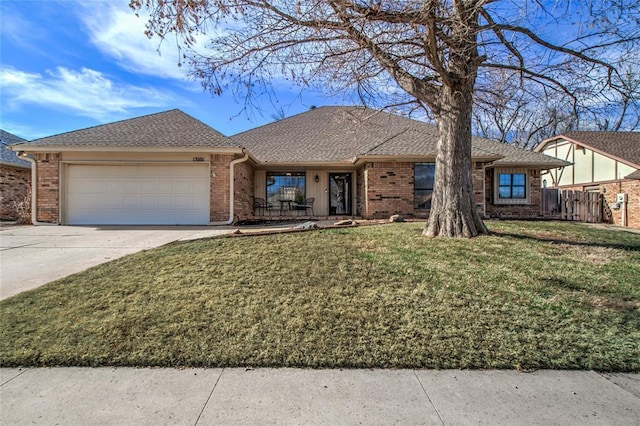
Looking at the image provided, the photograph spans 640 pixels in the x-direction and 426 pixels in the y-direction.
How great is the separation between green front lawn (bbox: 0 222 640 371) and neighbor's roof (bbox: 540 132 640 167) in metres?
15.7

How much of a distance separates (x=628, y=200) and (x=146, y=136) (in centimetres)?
2121

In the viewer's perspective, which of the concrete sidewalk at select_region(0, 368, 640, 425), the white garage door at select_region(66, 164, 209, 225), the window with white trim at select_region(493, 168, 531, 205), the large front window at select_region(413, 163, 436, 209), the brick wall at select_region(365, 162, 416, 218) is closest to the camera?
the concrete sidewalk at select_region(0, 368, 640, 425)

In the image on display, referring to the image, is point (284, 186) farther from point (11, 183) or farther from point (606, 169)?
point (606, 169)

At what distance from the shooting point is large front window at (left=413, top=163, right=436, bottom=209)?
1302 cm

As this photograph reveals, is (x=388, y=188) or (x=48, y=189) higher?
(x=388, y=188)

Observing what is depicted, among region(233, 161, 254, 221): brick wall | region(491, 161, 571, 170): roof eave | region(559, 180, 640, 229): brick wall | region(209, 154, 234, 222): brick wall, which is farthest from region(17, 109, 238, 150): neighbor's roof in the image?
region(559, 180, 640, 229): brick wall

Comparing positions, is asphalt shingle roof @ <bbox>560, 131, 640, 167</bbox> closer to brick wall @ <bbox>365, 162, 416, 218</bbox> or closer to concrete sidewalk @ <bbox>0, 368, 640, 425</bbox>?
brick wall @ <bbox>365, 162, 416, 218</bbox>

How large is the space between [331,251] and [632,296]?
4.13 metres

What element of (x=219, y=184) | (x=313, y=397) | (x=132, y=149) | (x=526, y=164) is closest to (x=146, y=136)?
(x=132, y=149)

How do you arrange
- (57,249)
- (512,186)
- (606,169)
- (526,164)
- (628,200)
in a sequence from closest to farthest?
(57,249) → (526,164) → (512,186) → (628,200) → (606,169)

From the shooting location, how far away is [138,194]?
1188 cm

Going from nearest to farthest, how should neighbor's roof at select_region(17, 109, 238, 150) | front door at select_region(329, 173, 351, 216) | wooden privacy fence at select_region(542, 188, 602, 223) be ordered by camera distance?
1. neighbor's roof at select_region(17, 109, 238, 150)
2. wooden privacy fence at select_region(542, 188, 602, 223)
3. front door at select_region(329, 173, 351, 216)

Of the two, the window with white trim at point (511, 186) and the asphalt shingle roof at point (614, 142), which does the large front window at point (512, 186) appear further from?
the asphalt shingle roof at point (614, 142)

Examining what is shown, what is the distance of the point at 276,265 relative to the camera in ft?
17.1
